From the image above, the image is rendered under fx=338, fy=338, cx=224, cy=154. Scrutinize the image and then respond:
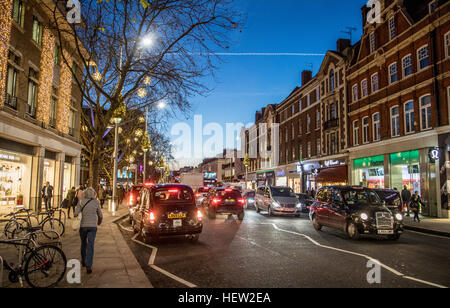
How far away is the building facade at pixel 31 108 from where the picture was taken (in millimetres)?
15891

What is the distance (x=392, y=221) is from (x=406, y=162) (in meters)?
13.1

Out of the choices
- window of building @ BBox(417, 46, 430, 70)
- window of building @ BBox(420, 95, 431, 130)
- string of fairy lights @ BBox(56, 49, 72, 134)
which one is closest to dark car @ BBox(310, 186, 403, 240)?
window of building @ BBox(420, 95, 431, 130)

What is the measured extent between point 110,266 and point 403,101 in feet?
73.3

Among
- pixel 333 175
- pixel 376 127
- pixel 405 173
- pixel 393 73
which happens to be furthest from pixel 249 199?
pixel 393 73

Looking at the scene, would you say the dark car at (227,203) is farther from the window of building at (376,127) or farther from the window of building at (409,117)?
the window of building at (376,127)

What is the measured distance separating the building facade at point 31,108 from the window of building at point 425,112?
2023 centimetres

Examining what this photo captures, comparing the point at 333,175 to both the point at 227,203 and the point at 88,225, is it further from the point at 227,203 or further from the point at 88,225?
the point at 88,225

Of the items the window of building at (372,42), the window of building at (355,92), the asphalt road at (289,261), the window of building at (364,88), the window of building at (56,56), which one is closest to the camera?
the asphalt road at (289,261)

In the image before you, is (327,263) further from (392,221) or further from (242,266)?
(392,221)

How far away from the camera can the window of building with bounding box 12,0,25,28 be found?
52.9ft

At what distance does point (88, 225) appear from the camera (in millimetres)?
7059

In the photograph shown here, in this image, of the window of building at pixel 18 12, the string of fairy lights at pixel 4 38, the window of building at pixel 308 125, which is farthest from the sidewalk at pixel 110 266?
the window of building at pixel 308 125

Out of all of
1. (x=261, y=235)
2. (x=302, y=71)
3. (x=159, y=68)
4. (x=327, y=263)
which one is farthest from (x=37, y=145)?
(x=302, y=71)
